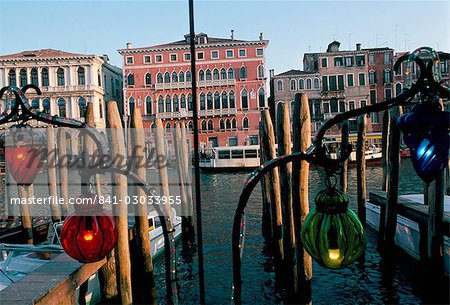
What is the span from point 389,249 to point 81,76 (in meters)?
29.5

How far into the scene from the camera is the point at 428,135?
1.68 meters

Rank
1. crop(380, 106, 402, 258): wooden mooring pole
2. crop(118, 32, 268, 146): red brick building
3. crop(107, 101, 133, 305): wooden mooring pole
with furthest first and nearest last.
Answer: crop(118, 32, 268, 146): red brick building < crop(380, 106, 402, 258): wooden mooring pole < crop(107, 101, 133, 305): wooden mooring pole

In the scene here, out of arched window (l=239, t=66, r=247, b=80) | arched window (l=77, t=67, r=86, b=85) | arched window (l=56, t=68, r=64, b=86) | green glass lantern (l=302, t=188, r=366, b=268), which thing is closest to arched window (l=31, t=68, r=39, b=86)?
arched window (l=56, t=68, r=64, b=86)

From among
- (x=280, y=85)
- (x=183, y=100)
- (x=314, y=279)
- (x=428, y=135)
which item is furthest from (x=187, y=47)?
(x=428, y=135)

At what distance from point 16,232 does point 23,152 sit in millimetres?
7167

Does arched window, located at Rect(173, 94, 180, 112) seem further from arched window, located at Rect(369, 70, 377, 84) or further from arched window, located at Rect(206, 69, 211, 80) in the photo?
arched window, located at Rect(369, 70, 377, 84)

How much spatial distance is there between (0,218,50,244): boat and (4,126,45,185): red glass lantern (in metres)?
6.65

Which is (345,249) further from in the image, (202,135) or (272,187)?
(202,135)

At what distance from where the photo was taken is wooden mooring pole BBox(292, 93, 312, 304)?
4145 millimetres

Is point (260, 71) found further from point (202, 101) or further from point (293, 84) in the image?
point (202, 101)

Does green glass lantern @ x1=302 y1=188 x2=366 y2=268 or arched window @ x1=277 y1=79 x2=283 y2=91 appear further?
arched window @ x1=277 y1=79 x2=283 y2=91

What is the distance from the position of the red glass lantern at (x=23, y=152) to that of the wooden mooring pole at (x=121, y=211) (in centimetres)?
213

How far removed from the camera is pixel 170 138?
3072cm

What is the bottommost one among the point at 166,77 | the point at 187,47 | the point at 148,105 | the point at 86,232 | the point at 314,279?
the point at 314,279
